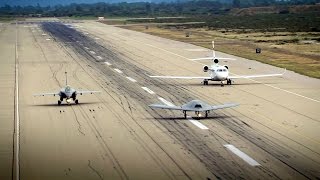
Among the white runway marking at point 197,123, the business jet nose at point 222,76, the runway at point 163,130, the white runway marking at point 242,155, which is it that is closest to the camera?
the runway at point 163,130

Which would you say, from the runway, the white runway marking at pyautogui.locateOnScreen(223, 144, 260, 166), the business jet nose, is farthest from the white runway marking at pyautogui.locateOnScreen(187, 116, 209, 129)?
the business jet nose

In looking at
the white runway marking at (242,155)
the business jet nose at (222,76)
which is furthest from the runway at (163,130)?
the business jet nose at (222,76)

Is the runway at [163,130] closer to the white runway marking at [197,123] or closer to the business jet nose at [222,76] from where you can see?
the white runway marking at [197,123]

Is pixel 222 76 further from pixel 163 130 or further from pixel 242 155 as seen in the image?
pixel 242 155

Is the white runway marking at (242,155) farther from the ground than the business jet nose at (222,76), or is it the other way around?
the business jet nose at (222,76)

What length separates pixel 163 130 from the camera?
129ft

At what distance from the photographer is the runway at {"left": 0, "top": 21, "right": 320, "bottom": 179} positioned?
3042 cm

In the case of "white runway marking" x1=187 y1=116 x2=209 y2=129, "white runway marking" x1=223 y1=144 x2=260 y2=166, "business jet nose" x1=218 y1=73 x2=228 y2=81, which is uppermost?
"business jet nose" x1=218 y1=73 x2=228 y2=81

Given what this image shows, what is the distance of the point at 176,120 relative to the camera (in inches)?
1682

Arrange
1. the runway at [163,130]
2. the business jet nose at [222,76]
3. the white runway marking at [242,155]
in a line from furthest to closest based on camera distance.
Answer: the business jet nose at [222,76]
the white runway marking at [242,155]
the runway at [163,130]

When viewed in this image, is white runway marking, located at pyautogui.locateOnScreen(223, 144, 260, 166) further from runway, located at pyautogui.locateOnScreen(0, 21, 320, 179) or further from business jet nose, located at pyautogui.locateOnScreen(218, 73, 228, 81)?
business jet nose, located at pyautogui.locateOnScreen(218, 73, 228, 81)

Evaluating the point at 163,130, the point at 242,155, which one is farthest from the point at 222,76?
the point at 242,155

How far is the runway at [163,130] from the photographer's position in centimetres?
3042

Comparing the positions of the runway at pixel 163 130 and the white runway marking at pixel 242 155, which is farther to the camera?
the white runway marking at pixel 242 155
